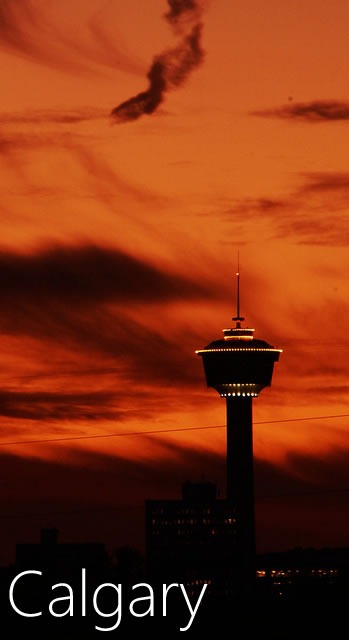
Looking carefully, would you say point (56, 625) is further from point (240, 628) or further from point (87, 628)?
point (240, 628)

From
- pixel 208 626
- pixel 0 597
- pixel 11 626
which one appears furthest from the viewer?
pixel 0 597

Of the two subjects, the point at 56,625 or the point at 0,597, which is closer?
the point at 56,625

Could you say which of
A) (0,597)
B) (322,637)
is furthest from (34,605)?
(322,637)

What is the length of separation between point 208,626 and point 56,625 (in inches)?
1102

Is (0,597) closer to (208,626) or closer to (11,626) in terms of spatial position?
(208,626)

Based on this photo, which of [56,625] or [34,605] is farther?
[34,605]

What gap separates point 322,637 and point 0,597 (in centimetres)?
3847

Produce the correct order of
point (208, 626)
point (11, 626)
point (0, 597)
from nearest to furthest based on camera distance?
point (11, 626) < point (208, 626) < point (0, 597)

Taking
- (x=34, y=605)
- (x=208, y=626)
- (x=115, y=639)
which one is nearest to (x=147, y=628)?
(x=115, y=639)

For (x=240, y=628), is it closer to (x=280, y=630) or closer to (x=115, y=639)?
(x=280, y=630)

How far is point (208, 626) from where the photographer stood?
186000mm

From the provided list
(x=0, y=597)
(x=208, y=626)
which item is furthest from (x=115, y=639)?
(x=0, y=597)

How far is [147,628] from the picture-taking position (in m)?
165

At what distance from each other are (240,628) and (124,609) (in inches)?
540
